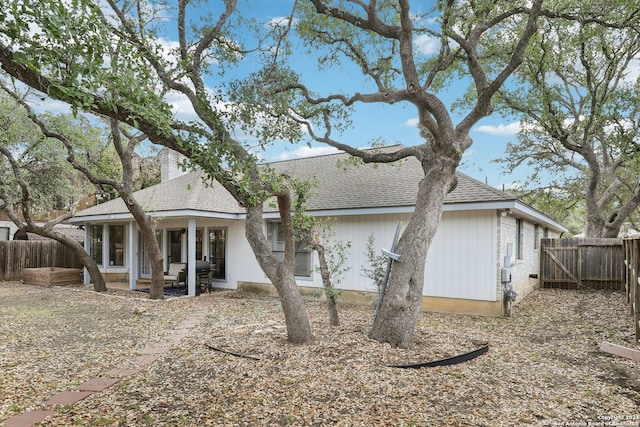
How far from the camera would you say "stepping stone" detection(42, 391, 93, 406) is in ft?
13.9

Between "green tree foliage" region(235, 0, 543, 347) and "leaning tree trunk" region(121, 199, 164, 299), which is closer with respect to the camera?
"green tree foliage" region(235, 0, 543, 347)

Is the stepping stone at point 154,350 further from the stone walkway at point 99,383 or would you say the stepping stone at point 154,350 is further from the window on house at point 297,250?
the window on house at point 297,250

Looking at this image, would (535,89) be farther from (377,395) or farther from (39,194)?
(39,194)

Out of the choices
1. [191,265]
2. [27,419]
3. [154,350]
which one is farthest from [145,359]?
[191,265]

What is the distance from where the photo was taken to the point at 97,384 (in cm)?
476

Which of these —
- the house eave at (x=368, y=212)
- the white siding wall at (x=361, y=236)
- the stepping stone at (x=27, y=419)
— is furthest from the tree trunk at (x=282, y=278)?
the house eave at (x=368, y=212)

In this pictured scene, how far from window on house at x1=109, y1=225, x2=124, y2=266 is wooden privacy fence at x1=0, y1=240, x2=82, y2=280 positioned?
9.54 ft

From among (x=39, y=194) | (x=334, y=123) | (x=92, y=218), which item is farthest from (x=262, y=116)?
(x=39, y=194)

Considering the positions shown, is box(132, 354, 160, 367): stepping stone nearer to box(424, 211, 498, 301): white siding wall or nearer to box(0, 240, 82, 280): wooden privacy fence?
box(424, 211, 498, 301): white siding wall

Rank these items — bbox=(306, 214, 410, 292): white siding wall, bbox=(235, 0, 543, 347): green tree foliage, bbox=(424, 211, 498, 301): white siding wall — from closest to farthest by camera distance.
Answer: bbox=(235, 0, 543, 347): green tree foliage, bbox=(424, 211, 498, 301): white siding wall, bbox=(306, 214, 410, 292): white siding wall

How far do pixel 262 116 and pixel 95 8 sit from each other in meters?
3.55

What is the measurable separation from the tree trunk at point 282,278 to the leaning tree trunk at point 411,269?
45.0 inches

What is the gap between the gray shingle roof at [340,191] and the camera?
388 inches

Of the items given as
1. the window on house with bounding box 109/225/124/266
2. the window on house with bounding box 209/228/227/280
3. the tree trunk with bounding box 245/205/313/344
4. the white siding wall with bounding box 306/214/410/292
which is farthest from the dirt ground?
the window on house with bounding box 109/225/124/266
